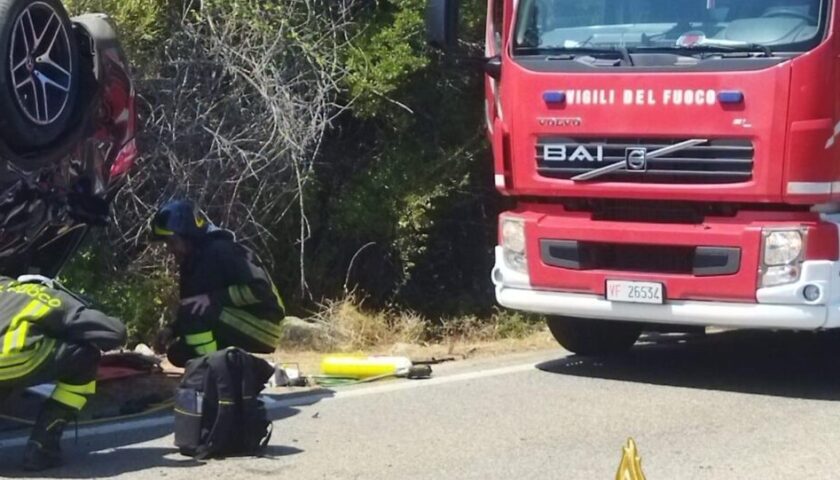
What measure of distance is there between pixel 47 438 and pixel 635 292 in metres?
3.59

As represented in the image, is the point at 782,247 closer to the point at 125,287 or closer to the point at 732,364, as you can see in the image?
the point at 732,364

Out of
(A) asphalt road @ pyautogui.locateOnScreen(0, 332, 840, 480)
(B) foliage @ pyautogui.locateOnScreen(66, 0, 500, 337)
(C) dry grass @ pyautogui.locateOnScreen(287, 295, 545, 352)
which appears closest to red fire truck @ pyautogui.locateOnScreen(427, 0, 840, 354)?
(A) asphalt road @ pyautogui.locateOnScreen(0, 332, 840, 480)

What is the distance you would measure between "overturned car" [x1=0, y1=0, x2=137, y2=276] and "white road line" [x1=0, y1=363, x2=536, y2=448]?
881 mm

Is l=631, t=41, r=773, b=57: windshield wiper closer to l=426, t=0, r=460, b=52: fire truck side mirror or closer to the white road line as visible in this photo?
l=426, t=0, r=460, b=52: fire truck side mirror

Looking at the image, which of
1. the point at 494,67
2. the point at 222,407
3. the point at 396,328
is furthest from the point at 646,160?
the point at 396,328

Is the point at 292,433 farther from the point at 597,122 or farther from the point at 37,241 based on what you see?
the point at 597,122

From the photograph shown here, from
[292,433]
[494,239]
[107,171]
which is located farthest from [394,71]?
[292,433]

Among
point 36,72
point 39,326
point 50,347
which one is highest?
point 36,72

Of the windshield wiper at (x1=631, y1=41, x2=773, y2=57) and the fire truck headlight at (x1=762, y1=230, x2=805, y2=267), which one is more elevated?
the windshield wiper at (x1=631, y1=41, x2=773, y2=57)

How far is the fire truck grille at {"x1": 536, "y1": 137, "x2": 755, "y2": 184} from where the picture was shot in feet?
26.7

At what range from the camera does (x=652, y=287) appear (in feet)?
27.5

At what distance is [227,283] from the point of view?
764 cm

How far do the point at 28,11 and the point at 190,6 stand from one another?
3.85m

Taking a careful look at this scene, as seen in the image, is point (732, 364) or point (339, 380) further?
point (732, 364)
